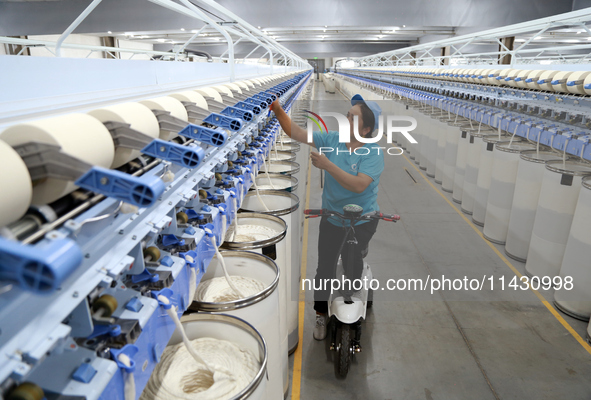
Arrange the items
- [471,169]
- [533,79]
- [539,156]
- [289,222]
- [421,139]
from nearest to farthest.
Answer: [289,222]
[539,156]
[533,79]
[471,169]
[421,139]

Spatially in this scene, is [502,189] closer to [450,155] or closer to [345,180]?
[450,155]

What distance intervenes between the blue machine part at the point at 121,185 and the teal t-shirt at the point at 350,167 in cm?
236

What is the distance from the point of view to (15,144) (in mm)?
834

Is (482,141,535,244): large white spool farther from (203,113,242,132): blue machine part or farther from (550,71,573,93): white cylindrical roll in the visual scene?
(203,113,242,132): blue machine part

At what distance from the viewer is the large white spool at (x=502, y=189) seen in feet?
16.5

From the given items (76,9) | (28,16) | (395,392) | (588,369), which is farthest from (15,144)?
(28,16)

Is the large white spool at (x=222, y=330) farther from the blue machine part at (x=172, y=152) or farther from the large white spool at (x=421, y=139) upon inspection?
the large white spool at (x=421, y=139)

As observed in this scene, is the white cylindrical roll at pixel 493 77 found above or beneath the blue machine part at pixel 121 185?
above

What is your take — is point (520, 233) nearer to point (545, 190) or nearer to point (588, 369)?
point (545, 190)

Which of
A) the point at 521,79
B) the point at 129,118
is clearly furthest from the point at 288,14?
the point at 129,118

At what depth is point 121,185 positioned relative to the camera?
A: 79cm

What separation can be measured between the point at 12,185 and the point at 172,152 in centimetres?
40

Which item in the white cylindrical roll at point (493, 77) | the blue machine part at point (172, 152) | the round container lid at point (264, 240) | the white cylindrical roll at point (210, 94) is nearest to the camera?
the blue machine part at point (172, 152)

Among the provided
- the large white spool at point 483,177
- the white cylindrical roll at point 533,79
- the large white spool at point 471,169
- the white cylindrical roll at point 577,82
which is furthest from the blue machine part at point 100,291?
the large white spool at point 471,169
